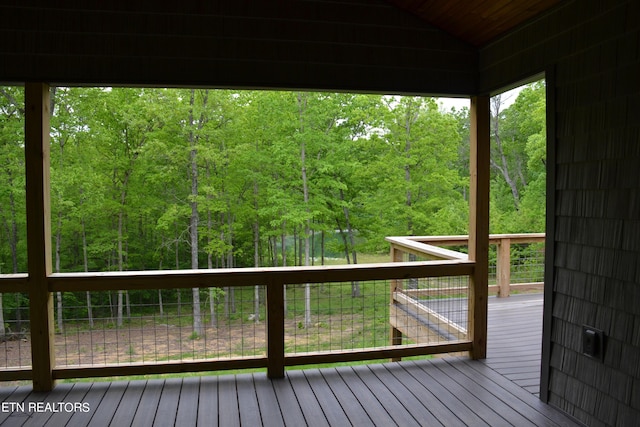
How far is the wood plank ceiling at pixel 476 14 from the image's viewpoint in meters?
3.12

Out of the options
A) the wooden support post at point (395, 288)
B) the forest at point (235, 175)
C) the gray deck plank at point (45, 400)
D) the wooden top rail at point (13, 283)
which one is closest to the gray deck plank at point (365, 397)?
the gray deck plank at point (45, 400)

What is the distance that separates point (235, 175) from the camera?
45.5 feet

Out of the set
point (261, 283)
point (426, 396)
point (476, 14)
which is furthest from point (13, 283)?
point (476, 14)

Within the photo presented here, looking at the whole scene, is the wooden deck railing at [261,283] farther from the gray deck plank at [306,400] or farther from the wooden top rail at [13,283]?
the gray deck plank at [306,400]

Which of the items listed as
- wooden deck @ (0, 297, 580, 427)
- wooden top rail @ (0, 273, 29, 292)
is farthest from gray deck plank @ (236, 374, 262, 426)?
wooden top rail @ (0, 273, 29, 292)

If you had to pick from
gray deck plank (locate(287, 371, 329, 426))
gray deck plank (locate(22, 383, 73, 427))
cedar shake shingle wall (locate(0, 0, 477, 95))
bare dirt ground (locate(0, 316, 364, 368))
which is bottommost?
bare dirt ground (locate(0, 316, 364, 368))

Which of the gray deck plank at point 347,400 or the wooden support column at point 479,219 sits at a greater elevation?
the wooden support column at point 479,219

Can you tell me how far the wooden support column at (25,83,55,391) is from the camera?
3279 mm

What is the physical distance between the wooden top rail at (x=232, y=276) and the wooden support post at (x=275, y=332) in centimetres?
8

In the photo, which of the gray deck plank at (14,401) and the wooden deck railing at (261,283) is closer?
the gray deck plank at (14,401)

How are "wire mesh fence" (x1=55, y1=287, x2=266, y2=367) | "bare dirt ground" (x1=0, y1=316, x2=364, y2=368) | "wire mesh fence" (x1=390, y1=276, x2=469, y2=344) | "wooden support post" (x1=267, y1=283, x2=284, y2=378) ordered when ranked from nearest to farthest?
"wooden support post" (x1=267, y1=283, x2=284, y2=378)
"wire mesh fence" (x1=390, y1=276, x2=469, y2=344)
"wire mesh fence" (x1=55, y1=287, x2=266, y2=367)
"bare dirt ground" (x1=0, y1=316, x2=364, y2=368)

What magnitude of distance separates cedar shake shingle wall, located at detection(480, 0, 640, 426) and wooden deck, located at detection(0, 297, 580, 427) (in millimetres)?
375

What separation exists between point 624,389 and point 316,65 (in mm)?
2817

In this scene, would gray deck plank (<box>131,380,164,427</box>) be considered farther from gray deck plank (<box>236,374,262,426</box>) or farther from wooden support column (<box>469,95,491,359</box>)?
wooden support column (<box>469,95,491,359</box>)
